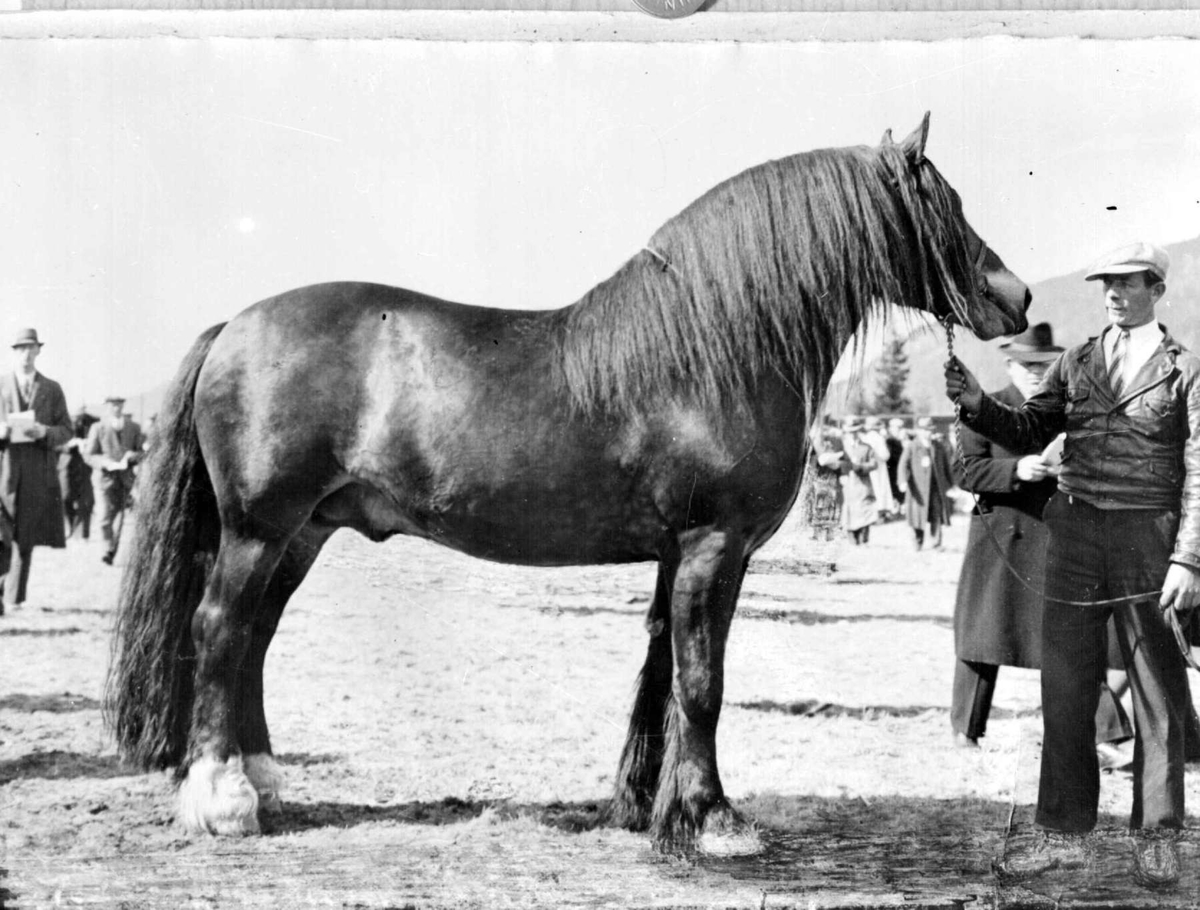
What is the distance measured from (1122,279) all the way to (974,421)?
2.31 ft

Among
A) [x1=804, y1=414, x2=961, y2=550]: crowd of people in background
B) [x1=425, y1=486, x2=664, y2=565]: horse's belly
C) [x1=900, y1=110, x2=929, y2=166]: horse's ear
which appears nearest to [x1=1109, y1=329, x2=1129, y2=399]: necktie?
[x1=804, y1=414, x2=961, y2=550]: crowd of people in background

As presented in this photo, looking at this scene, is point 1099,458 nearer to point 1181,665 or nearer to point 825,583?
point 1181,665

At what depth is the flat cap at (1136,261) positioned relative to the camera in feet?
11.5

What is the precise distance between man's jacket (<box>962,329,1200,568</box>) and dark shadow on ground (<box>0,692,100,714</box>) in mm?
3211

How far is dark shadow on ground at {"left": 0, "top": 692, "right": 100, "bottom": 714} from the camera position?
3.81 m

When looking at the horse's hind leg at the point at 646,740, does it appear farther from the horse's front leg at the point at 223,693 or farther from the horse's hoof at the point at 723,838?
the horse's front leg at the point at 223,693

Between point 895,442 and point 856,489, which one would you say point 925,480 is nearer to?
point 895,442

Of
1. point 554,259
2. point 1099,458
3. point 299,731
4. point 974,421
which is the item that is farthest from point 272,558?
point 1099,458

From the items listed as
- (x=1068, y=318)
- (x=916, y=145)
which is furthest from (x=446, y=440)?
(x=1068, y=318)

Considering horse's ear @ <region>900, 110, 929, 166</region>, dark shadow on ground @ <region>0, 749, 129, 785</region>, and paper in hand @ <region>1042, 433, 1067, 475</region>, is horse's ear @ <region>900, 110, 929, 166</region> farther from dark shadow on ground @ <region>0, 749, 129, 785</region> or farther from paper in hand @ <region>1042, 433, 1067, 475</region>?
dark shadow on ground @ <region>0, 749, 129, 785</region>

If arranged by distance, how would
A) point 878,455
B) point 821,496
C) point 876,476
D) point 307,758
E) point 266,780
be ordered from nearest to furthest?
point 266,780
point 307,758
point 821,496
point 878,455
point 876,476

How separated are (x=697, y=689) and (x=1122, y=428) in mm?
1592

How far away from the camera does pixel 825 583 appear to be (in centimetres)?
395

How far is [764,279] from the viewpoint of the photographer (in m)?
3.29
